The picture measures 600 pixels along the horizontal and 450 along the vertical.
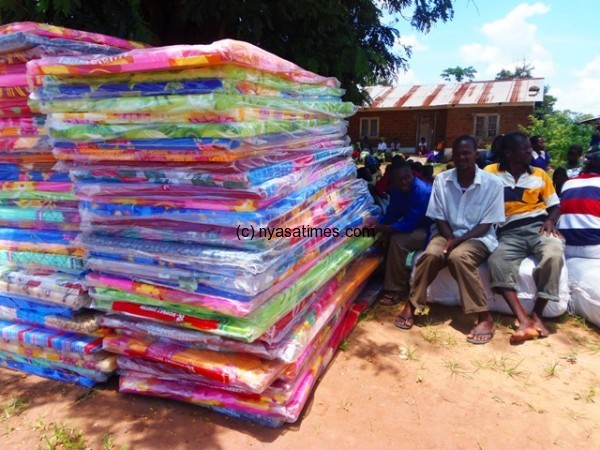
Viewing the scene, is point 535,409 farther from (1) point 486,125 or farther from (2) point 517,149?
(1) point 486,125

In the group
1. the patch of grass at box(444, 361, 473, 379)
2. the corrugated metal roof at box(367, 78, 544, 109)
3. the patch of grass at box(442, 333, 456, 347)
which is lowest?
the patch of grass at box(442, 333, 456, 347)

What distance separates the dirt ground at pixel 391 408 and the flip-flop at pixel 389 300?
736 mm

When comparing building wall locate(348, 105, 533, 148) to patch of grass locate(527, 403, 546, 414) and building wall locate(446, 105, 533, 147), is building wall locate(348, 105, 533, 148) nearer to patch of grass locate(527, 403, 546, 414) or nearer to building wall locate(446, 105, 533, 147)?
building wall locate(446, 105, 533, 147)

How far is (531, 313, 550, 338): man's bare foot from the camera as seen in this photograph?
10.9 ft

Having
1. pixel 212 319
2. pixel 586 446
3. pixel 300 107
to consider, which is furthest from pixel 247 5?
pixel 586 446

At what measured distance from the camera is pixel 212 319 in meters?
2.26

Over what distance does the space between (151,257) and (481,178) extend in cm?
275

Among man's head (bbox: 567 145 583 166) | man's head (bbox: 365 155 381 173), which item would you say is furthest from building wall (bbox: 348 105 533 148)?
man's head (bbox: 365 155 381 173)

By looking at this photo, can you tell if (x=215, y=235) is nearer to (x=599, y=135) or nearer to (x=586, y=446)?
(x=586, y=446)

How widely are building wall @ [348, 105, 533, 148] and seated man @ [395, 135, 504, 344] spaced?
50.7 feet

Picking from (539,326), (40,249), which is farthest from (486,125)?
(40,249)

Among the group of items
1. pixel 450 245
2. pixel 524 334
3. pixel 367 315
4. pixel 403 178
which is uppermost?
pixel 403 178

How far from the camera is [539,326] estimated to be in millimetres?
3352

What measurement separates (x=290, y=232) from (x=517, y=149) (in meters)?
2.42
